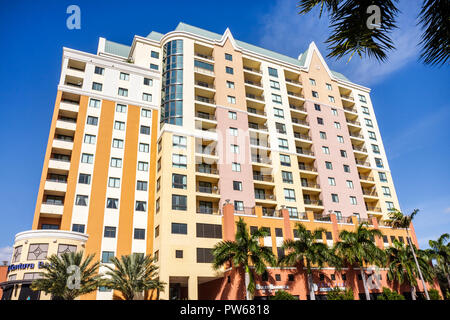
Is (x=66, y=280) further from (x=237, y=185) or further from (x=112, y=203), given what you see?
(x=237, y=185)

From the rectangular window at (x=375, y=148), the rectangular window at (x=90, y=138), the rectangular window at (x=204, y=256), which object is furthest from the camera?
the rectangular window at (x=375, y=148)

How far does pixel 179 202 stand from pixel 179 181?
326cm

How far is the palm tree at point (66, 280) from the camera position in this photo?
109 ft

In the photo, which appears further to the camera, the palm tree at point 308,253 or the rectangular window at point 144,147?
the rectangular window at point 144,147

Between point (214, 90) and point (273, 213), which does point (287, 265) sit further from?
point (214, 90)

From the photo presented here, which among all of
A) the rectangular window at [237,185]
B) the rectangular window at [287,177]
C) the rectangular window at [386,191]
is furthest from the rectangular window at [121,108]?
the rectangular window at [386,191]

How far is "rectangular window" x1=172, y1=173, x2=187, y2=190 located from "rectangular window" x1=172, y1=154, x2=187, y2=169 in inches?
61.3

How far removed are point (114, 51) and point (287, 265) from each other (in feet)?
174

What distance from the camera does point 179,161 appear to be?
164ft

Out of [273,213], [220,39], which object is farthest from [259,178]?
[220,39]

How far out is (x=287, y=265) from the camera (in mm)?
44781

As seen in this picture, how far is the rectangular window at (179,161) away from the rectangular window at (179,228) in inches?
352

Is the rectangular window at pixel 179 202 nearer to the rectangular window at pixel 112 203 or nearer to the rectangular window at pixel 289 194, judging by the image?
the rectangular window at pixel 112 203

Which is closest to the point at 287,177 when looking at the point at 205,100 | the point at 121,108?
the point at 205,100
